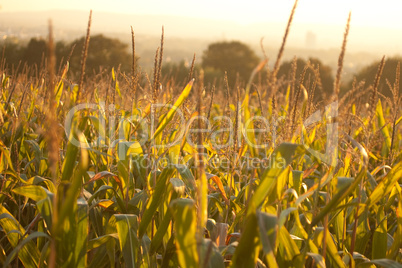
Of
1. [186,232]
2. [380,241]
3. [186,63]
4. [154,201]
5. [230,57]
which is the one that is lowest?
[186,63]

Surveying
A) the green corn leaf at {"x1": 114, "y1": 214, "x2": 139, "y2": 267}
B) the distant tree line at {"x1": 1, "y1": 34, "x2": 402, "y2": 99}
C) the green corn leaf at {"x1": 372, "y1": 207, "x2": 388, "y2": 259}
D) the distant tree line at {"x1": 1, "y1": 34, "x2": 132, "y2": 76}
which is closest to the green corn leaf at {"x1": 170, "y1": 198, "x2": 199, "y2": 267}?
the green corn leaf at {"x1": 114, "y1": 214, "x2": 139, "y2": 267}

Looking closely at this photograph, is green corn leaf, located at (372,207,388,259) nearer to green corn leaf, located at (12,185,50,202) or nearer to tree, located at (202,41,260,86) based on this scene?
green corn leaf, located at (12,185,50,202)

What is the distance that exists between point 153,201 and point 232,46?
1795 cm

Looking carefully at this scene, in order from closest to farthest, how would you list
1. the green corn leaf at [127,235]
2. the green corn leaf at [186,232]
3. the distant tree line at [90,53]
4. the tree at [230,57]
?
the green corn leaf at [186,232], the green corn leaf at [127,235], the distant tree line at [90,53], the tree at [230,57]

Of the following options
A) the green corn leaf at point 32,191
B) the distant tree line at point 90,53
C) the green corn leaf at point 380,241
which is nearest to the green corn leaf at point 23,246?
the green corn leaf at point 32,191

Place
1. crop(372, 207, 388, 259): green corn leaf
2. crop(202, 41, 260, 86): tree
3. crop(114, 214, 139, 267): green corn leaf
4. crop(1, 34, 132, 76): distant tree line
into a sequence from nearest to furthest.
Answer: crop(114, 214, 139, 267): green corn leaf → crop(372, 207, 388, 259): green corn leaf → crop(1, 34, 132, 76): distant tree line → crop(202, 41, 260, 86): tree

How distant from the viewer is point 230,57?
18375 mm

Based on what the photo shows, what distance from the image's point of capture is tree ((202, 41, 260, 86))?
59.5 feet

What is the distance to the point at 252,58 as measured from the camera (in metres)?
19.0

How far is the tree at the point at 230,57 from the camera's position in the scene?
18141 millimetres

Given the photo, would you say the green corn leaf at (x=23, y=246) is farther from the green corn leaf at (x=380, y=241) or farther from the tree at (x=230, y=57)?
the tree at (x=230, y=57)

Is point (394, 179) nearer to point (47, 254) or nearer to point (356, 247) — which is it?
point (356, 247)
